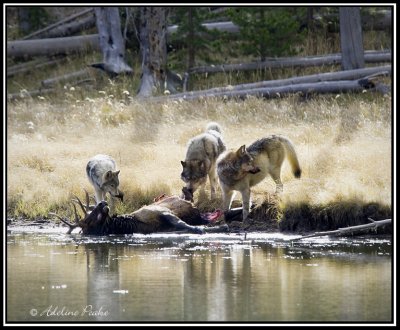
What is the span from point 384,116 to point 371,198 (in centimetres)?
716

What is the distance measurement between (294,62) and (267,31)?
125cm

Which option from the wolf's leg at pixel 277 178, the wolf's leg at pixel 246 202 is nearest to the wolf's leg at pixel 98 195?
the wolf's leg at pixel 246 202

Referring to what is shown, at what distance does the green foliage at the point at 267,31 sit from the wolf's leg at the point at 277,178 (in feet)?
37.6

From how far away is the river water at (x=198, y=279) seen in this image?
9.88m

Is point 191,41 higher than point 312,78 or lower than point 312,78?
higher

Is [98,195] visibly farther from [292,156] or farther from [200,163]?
[292,156]

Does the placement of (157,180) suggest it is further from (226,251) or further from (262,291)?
(262,291)

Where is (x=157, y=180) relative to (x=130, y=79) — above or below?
below

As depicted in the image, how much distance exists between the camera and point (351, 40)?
26234 millimetres

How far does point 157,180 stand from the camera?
17.0 m

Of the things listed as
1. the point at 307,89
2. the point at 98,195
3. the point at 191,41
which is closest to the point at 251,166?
the point at 98,195

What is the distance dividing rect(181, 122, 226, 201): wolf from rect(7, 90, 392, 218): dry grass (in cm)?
50

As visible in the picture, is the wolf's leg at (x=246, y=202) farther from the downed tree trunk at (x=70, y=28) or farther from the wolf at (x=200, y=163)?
the downed tree trunk at (x=70, y=28)

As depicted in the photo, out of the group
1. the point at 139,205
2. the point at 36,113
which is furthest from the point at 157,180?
the point at 36,113
